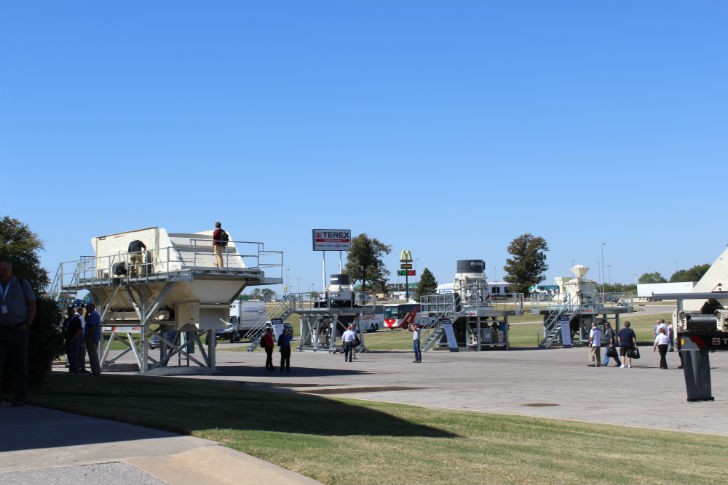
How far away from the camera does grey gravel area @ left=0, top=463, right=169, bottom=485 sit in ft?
21.5

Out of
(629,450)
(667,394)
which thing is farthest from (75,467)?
(667,394)

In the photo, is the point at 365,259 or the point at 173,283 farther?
the point at 365,259

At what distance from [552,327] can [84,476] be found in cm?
4668

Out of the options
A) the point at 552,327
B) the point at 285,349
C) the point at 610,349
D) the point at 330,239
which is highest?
the point at 330,239

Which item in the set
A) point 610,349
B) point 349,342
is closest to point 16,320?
point 610,349

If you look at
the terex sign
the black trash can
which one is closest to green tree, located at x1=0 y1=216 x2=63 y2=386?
the black trash can

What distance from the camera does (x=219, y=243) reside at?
28297 mm

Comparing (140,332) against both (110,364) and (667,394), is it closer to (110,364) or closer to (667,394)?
(110,364)

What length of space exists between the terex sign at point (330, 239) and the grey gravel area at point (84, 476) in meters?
48.9

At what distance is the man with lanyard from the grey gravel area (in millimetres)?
4004

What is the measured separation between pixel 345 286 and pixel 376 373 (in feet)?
72.3

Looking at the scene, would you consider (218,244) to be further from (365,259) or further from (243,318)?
(365,259)

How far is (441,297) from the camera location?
165 ft

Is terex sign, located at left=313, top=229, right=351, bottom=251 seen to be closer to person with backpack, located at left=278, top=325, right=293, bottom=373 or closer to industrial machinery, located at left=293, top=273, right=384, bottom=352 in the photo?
industrial machinery, located at left=293, top=273, right=384, bottom=352
